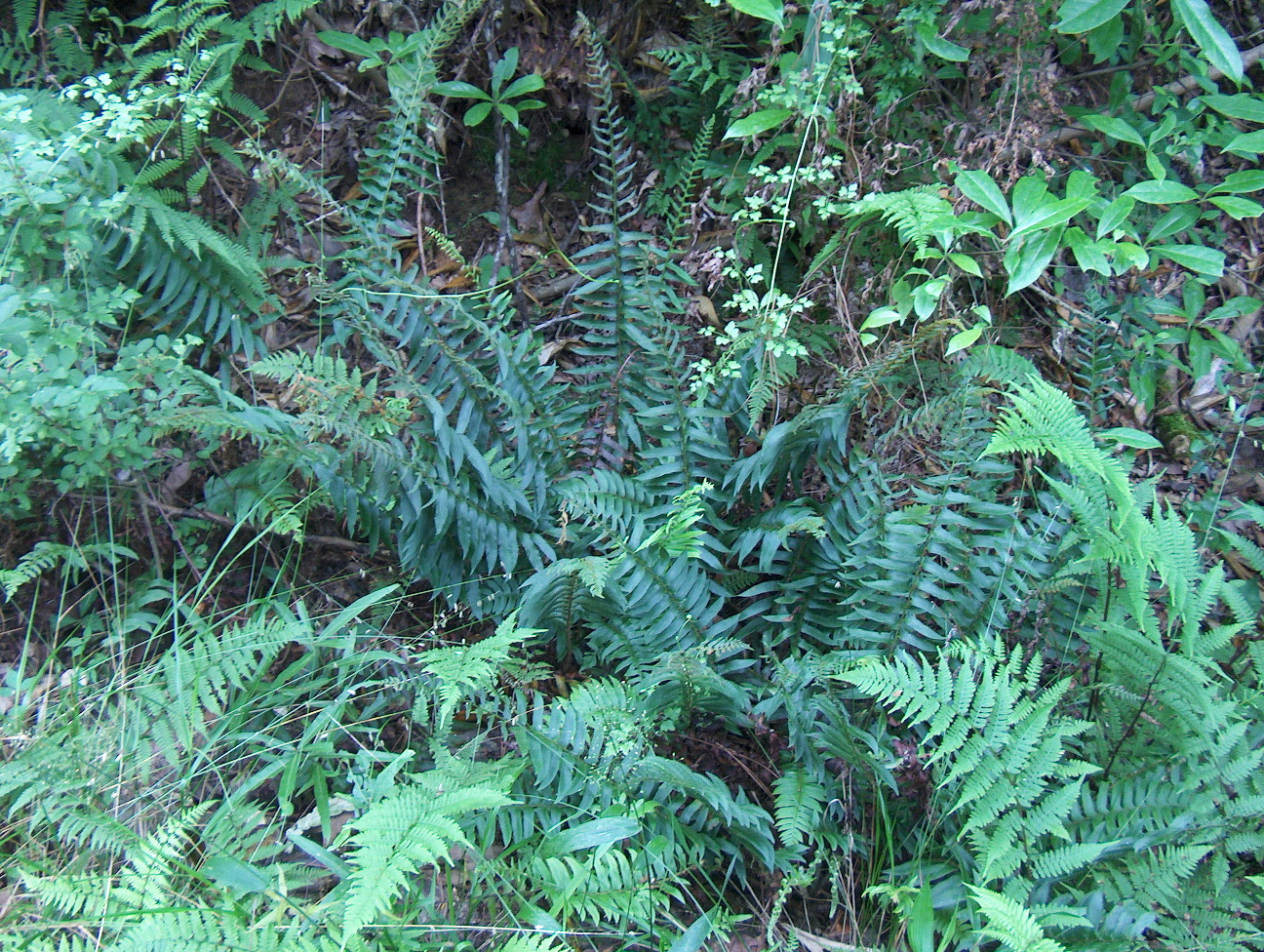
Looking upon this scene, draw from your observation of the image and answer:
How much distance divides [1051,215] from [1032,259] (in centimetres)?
15

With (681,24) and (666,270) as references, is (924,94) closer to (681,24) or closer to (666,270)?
(681,24)

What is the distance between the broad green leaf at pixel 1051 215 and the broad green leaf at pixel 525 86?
174 cm

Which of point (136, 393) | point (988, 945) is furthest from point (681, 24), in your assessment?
point (988, 945)

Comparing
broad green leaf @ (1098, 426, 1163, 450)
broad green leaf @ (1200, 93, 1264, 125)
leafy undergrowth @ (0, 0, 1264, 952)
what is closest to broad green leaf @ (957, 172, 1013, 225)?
leafy undergrowth @ (0, 0, 1264, 952)

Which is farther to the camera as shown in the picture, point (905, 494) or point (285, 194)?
point (285, 194)

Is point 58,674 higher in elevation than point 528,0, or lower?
lower

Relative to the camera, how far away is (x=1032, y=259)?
93.5 inches

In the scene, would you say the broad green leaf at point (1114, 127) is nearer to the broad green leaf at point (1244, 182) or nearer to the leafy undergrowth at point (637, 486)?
the leafy undergrowth at point (637, 486)

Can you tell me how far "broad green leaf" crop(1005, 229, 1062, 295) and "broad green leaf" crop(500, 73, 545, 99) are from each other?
1752 millimetres

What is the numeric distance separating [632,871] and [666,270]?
1959 millimetres

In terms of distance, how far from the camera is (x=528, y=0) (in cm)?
301

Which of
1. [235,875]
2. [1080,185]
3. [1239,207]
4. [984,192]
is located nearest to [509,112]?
[984,192]

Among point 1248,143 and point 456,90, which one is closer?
point 1248,143

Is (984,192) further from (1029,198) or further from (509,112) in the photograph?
(509,112)
